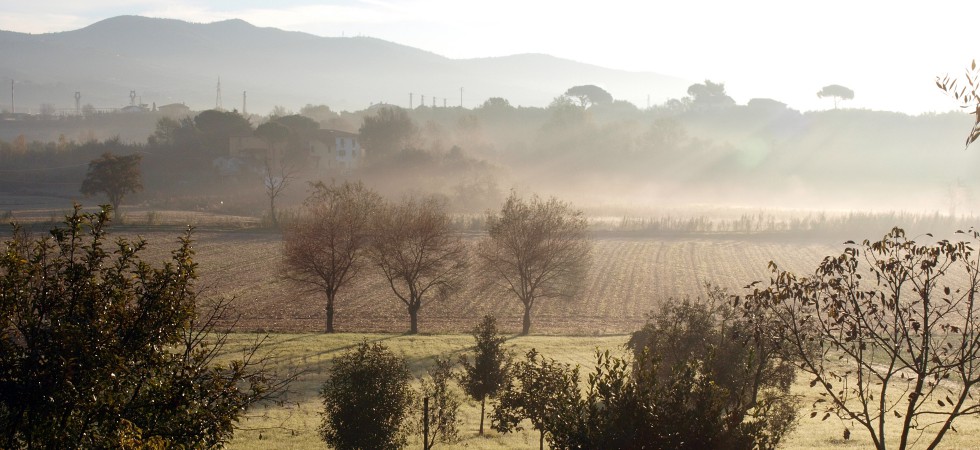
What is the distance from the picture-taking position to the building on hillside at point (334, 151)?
112m

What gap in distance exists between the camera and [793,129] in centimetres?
18375

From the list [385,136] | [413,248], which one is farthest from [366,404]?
[385,136]

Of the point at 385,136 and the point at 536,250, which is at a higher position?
the point at 385,136

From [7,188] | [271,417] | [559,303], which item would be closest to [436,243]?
[559,303]

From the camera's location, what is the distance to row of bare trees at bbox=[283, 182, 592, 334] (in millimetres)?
40594

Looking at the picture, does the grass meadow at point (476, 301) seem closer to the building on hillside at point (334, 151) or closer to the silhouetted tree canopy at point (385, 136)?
the building on hillside at point (334, 151)

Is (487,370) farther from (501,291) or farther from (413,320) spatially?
(501,291)

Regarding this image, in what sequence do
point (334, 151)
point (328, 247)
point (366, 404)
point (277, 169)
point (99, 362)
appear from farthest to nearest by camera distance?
1. point (334, 151)
2. point (277, 169)
3. point (328, 247)
4. point (366, 404)
5. point (99, 362)

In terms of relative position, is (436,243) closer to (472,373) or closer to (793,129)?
(472,373)

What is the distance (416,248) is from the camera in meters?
42.5

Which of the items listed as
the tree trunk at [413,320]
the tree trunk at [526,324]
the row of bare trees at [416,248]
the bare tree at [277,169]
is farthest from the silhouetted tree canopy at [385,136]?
the tree trunk at [413,320]

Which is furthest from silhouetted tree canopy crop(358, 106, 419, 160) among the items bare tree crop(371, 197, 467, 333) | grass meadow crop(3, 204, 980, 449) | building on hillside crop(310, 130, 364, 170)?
bare tree crop(371, 197, 467, 333)

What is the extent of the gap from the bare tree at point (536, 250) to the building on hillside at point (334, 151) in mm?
Answer: 71119

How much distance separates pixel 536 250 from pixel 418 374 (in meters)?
16.3
